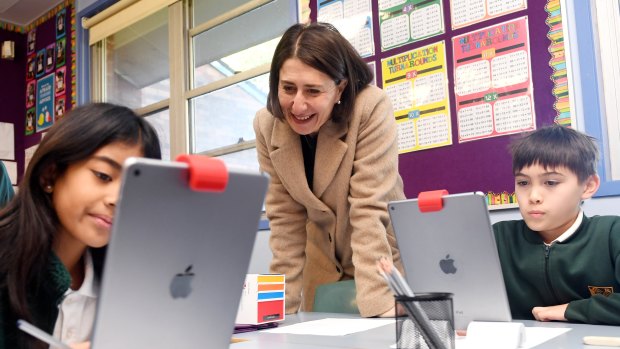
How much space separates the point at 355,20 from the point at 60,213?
5.71ft

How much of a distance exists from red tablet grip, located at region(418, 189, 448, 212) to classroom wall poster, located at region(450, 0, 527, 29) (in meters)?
1.18

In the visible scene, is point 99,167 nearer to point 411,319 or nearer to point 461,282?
point 411,319

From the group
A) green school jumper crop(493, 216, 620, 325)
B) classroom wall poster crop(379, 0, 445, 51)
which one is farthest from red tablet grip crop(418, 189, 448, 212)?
classroom wall poster crop(379, 0, 445, 51)

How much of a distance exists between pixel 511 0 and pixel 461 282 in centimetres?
125

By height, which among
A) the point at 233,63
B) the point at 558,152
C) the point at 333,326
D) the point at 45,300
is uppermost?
the point at 233,63

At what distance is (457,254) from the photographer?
3.19 feet

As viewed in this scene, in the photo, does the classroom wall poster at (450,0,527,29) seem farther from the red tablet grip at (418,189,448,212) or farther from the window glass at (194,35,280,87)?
the red tablet grip at (418,189,448,212)

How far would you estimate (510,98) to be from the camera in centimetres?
188

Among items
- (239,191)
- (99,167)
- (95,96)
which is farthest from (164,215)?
(95,96)

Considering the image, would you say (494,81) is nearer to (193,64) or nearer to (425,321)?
(425,321)

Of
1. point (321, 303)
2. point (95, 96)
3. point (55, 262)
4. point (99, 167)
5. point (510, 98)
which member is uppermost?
point (95, 96)

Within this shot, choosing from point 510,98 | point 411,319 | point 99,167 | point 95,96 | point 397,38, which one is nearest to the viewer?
point 411,319

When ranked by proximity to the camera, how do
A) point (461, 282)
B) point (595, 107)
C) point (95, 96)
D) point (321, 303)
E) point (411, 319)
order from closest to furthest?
point (411, 319), point (461, 282), point (321, 303), point (595, 107), point (95, 96)

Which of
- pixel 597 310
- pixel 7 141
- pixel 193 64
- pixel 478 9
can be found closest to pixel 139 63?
pixel 193 64
